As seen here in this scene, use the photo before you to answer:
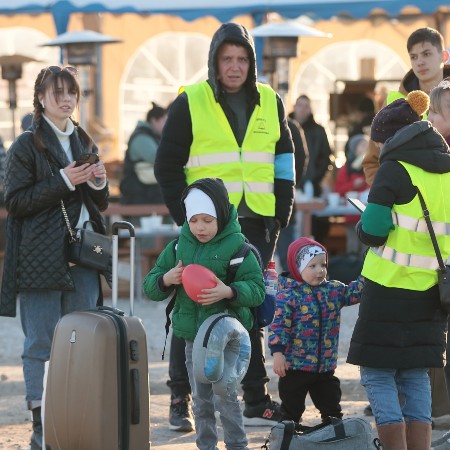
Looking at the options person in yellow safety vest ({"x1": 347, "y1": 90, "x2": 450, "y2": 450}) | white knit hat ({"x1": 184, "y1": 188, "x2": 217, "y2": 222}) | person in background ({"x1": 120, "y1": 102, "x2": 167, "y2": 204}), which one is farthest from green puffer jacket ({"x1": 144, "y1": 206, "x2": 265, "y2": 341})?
person in background ({"x1": 120, "y1": 102, "x2": 167, "y2": 204})

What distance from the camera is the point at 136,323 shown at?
5.46m

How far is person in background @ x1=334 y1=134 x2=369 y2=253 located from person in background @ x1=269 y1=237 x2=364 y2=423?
7.47 metres

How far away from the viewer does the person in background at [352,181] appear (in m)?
13.7

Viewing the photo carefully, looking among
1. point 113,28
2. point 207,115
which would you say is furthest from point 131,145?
point 207,115

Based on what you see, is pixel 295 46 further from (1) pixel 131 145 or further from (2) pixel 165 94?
(2) pixel 165 94

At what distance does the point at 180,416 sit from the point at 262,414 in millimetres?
410

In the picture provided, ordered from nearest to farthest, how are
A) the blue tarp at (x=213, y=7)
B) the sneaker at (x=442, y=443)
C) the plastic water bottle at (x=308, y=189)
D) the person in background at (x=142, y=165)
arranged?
the sneaker at (x=442, y=443) → the person in background at (x=142, y=165) → the plastic water bottle at (x=308, y=189) → the blue tarp at (x=213, y=7)

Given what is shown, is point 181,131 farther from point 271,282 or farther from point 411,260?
point 411,260

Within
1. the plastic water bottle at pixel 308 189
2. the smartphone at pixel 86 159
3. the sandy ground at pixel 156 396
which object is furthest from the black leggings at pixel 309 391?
the plastic water bottle at pixel 308 189

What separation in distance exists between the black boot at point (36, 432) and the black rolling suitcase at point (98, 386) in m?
0.58

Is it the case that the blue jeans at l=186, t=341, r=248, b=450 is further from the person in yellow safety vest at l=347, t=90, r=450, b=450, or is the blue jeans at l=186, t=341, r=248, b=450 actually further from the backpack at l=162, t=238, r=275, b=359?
the person in yellow safety vest at l=347, t=90, r=450, b=450

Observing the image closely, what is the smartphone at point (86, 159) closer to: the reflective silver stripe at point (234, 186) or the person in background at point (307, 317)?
the reflective silver stripe at point (234, 186)

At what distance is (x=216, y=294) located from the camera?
5.32 m

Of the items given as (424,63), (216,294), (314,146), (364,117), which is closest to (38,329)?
(216,294)
